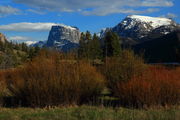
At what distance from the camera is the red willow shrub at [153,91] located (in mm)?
12523

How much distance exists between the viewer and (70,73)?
13.7 m

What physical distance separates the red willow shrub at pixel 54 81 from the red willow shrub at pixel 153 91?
1.75 metres

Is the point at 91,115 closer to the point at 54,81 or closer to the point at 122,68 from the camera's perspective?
the point at 54,81

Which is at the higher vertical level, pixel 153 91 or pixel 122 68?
pixel 122 68

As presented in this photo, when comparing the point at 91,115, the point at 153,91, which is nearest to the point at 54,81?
the point at 91,115

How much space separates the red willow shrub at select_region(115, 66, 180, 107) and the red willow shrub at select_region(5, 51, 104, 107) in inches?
68.9

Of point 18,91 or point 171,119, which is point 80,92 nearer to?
point 18,91

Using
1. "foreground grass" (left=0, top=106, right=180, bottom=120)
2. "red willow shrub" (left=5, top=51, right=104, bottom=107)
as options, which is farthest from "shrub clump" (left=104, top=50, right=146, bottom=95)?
"foreground grass" (left=0, top=106, right=180, bottom=120)

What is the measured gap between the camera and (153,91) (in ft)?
→ 41.1

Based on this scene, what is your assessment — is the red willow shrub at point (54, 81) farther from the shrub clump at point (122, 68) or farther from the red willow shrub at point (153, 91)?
the shrub clump at point (122, 68)

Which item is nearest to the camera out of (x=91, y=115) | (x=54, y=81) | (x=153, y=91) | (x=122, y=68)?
(x=91, y=115)

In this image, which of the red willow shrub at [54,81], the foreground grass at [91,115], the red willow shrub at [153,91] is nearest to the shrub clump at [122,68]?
the red willow shrub at [54,81]

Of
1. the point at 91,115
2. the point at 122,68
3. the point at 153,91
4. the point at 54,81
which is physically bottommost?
the point at 91,115

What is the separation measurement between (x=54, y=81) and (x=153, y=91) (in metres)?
3.84
